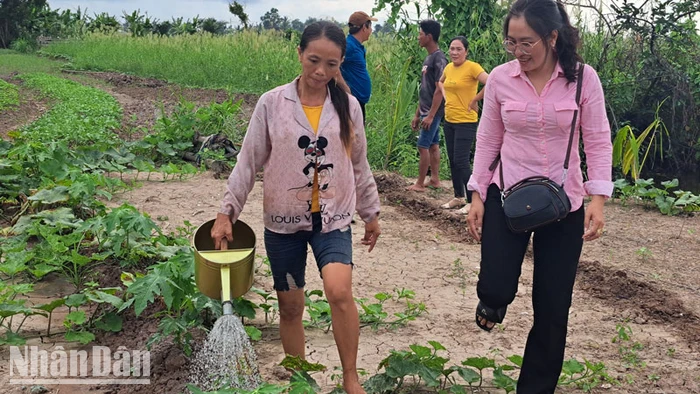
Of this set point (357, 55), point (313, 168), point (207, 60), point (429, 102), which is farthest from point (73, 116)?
point (313, 168)

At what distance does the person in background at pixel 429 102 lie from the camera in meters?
7.08

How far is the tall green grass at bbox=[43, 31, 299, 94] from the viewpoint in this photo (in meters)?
17.0

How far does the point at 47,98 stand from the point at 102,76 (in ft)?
20.6

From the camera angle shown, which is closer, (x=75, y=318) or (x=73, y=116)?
(x=75, y=318)

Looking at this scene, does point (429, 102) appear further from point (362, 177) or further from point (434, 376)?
point (434, 376)

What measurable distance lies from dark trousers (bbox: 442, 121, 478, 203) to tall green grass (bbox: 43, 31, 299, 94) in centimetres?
852

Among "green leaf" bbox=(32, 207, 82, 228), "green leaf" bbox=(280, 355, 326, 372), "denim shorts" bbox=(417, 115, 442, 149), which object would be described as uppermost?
"denim shorts" bbox=(417, 115, 442, 149)

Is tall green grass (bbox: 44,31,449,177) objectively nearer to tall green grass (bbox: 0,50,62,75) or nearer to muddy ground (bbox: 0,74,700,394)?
tall green grass (bbox: 0,50,62,75)

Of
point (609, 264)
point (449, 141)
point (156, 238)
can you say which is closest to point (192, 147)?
point (449, 141)

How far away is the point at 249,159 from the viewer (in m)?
2.83

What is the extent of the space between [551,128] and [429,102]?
4.83 m

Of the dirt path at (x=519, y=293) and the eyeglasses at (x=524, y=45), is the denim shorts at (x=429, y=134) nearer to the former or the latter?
the dirt path at (x=519, y=293)

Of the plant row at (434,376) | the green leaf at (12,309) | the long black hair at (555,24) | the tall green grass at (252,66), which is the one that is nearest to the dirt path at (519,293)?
the plant row at (434,376)

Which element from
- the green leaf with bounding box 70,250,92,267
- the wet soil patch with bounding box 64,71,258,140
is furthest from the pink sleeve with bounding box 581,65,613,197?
the wet soil patch with bounding box 64,71,258,140
